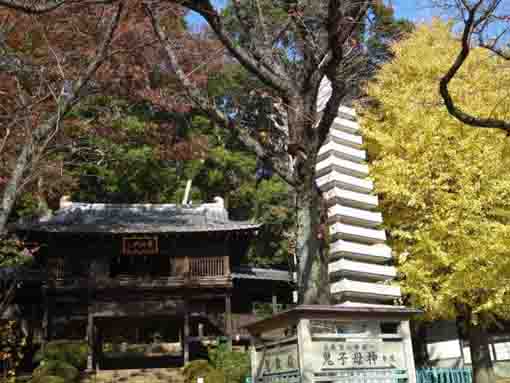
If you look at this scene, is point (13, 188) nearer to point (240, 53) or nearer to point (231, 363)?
point (240, 53)

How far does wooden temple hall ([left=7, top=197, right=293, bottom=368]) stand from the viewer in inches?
786

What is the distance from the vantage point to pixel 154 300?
67.2 ft

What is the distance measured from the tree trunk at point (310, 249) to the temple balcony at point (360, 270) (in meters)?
5.43

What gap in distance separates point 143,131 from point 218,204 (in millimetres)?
4544

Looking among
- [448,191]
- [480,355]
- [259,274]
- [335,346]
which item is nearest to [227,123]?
[335,346]

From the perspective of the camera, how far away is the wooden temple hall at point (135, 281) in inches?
786

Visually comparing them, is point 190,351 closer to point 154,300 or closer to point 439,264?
point 154,300

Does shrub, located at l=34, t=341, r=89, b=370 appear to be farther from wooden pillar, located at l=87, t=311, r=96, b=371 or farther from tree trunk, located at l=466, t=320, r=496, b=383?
tree trunk, located at l=466, t=320, r=496, b=383

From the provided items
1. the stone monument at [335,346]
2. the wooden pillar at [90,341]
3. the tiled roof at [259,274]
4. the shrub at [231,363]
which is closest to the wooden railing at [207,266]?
the tiled roof at [259,274]

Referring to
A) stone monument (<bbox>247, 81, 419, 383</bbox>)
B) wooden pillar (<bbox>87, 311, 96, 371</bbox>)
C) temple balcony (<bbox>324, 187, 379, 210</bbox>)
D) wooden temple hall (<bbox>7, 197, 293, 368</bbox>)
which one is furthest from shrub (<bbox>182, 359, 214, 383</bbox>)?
stone monument (<bbox>247, 81, 419, 383</bbox>)

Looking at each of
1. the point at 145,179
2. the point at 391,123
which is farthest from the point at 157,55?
the point at 145,179

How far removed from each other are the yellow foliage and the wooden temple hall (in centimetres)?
769

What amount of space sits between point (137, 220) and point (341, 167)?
1121 cm

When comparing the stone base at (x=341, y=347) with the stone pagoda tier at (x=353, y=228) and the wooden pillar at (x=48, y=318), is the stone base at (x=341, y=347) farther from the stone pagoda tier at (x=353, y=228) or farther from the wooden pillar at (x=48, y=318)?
the wooden pillar at (x=48, y=318)
